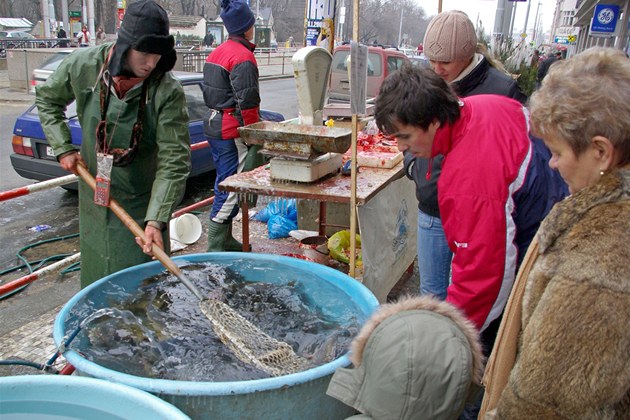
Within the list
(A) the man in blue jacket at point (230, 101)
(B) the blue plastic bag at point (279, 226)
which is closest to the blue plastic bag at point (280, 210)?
(B) the blue plastic bag at point (279, 226)

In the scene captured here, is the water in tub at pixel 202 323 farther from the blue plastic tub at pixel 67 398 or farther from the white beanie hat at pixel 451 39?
the white beanie hat at pixel 451 39

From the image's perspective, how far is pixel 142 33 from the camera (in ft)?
8.13

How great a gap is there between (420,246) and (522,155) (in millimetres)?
1137

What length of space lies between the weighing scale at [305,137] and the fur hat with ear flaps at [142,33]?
46.1 inches

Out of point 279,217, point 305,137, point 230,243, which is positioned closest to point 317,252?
point 230,243

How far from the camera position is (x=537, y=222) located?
200cm

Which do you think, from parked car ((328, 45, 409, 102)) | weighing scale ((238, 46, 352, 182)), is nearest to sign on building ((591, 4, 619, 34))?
parked car ((328, 45, 409, 102))

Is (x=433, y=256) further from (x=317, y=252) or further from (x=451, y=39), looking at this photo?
(x=317, y=252)

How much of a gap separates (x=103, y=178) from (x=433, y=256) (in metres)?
1.79

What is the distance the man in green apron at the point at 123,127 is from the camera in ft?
8.79

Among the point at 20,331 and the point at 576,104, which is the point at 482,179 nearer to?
the point at 576,104

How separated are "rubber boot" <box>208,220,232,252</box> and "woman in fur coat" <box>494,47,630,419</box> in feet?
12.0

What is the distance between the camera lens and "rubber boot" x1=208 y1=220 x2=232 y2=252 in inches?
187

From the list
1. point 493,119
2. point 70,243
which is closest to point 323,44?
point 70,243
